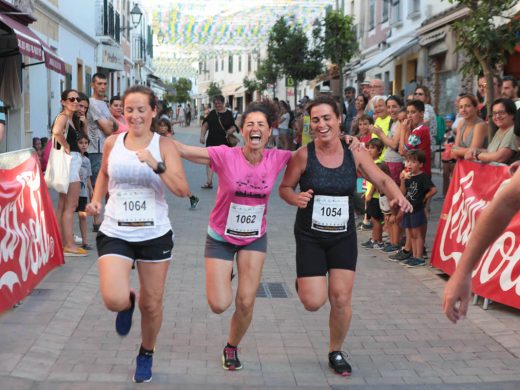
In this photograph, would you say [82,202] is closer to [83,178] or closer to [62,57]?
[83,178]

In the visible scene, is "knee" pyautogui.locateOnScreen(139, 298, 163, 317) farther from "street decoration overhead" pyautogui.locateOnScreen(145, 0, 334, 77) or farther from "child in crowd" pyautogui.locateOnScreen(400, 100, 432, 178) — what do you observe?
"street decoration overhead" pyautogui.locateOnScreen(145, 0, 334, 77)

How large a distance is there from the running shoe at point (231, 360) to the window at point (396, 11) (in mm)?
23649

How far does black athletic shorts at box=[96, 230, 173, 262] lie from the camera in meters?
4.60

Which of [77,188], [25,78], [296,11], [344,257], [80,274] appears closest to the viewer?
[344,257]

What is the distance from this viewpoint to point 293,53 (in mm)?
36500

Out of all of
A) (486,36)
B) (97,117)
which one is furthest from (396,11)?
(97,117)

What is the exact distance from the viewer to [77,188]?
8.58m

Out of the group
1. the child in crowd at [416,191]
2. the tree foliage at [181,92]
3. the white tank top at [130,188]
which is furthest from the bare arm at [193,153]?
the tree foliage at [181,92]

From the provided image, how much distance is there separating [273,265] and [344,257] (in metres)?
3.64

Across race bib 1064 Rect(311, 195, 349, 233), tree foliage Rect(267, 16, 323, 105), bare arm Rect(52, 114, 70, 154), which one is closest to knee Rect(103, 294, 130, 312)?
race bib 1064 Rect(311, 195, 349, 233)

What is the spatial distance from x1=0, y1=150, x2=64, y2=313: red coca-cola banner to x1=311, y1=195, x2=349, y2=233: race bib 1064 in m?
2.51

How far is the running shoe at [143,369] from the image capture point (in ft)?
15.6

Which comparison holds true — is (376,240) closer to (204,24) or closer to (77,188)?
(77,188)

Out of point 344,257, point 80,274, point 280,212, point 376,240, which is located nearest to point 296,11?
point 280,212
